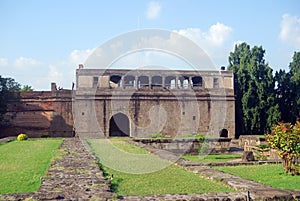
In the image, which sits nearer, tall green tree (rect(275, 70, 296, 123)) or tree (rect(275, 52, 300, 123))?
tree (rect(275, 52, 300, 123))

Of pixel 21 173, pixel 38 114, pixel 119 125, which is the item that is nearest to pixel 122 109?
pixel 119 125

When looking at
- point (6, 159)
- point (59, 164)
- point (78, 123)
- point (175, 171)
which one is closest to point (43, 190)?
point (59, 164)

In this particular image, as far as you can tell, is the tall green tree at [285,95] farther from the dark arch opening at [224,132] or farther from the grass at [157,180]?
the grass at [157,180]

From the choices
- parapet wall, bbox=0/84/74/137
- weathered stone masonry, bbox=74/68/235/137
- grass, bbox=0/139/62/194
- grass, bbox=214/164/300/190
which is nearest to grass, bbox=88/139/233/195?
grass, bbox=214/164/300/190

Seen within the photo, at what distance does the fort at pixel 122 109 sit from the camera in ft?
69.7

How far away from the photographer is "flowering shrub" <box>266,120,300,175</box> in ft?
22.7

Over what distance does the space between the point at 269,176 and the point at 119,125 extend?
671 inches

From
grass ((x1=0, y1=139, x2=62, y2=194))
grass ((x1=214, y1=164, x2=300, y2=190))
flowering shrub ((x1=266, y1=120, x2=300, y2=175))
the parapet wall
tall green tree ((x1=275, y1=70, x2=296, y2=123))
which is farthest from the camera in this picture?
tall green tree ((x1=275, y1=70, x2=296, y2=123))

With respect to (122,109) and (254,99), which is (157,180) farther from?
(254,99)

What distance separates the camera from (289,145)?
6957mm

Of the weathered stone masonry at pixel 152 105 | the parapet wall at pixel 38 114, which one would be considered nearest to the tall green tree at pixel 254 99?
the weathered stone masonry at pixel 152 105

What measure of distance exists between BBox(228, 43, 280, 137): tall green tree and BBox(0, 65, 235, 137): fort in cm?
181

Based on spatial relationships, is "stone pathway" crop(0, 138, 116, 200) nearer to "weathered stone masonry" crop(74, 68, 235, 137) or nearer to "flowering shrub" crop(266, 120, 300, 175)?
"flowering shrub" crop(266, 120, 300, 175)

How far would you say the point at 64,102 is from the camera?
22.2 meters
